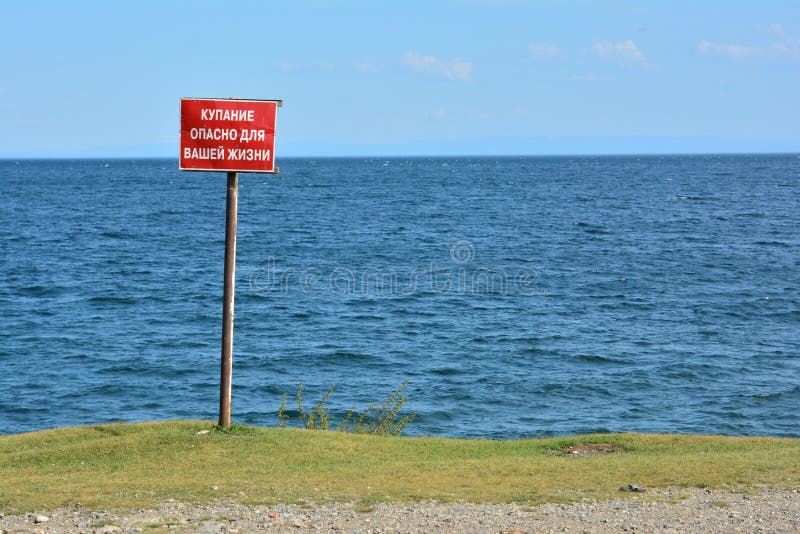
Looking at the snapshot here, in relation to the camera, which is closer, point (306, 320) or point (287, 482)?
point (287, 482)

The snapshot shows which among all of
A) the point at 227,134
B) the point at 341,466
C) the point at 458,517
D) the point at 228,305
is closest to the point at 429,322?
the point at 228,305

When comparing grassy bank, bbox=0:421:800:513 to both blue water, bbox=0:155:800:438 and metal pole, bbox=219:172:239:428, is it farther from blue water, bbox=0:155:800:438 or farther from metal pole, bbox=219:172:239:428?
blue water, bbox=0:155:800:438

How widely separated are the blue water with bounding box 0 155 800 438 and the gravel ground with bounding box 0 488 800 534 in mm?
13528

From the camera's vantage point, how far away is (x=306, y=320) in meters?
39.9

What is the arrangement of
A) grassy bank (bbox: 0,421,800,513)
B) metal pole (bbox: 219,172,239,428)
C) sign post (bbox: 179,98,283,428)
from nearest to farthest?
grassy bank (bbox: 0,421,800,513), sign post (bbox: 179,98,283,428), metal pole (bbox: 219,172,239,428)

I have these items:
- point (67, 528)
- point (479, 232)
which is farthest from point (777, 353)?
point (479, 232)

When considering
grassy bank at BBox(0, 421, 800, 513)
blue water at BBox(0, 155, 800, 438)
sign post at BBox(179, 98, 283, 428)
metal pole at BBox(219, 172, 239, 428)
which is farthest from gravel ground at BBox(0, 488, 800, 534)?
blue water at BBox(0, 155, 800, 438)

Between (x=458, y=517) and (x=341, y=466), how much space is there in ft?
11.7

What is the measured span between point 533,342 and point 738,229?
48032 millimetres

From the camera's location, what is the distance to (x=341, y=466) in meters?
13.6

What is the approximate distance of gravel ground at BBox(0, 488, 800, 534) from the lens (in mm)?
9953

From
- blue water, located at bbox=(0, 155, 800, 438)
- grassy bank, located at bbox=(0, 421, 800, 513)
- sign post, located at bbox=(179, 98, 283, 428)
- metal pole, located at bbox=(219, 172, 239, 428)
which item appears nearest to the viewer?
grassy bank, located at bbox=(0, 421, 800, 513)

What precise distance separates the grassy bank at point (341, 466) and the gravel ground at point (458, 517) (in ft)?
1.31

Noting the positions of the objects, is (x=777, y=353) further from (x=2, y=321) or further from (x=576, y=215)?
(x=576, y=215)
